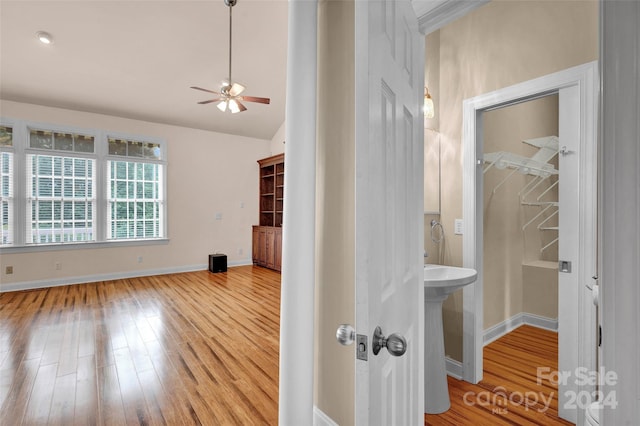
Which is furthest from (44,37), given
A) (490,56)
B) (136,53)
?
(490,56)

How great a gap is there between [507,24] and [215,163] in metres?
5.66

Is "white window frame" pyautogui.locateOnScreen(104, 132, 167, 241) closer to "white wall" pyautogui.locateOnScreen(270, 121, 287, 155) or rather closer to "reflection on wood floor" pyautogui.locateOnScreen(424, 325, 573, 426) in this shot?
"white wall" pyautogui.locateOnScreen(270, 121, 287, 155)

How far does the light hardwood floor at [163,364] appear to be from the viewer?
193 cm

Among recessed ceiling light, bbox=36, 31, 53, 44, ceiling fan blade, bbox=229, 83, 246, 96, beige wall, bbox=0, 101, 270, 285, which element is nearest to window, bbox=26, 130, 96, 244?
beige wall, bbox=0, 101, 270, 285

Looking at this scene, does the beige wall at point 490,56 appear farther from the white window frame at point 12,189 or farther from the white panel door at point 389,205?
the white window frame at point 12,189

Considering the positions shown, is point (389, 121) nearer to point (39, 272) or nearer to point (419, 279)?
point (419, 279)

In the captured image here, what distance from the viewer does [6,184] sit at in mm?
4703

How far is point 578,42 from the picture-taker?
185 cm

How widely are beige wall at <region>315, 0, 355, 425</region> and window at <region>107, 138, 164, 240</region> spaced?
17.3ft

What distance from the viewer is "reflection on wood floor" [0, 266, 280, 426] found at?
76.9 inches

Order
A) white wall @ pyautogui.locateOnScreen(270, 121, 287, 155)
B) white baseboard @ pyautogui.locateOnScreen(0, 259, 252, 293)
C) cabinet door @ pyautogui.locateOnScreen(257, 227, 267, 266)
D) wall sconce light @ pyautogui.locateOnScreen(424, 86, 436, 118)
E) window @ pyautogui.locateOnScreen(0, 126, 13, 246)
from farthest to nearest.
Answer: white wall @ pyautogui.locateOnScreen(270, 121, 287, 155), cabinet door @ pyautogui.locateOnScreen(257, 227, 267, 266), white baseboard @ pyautogui.locateOnScreen(0, 259, 252, 293), window @ pyautogui.locateOnScreen(0, 126, 13, 246), wall sconce light @ pyautogui.locateOnScreen(424, 86, 436, 118)

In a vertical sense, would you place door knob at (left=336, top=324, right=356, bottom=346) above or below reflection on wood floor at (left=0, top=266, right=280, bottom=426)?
above

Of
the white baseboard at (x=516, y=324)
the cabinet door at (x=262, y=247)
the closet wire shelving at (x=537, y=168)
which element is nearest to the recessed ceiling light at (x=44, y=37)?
the cabinet door at (x=262, y=247)

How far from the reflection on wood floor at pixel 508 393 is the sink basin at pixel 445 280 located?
0.75 m
